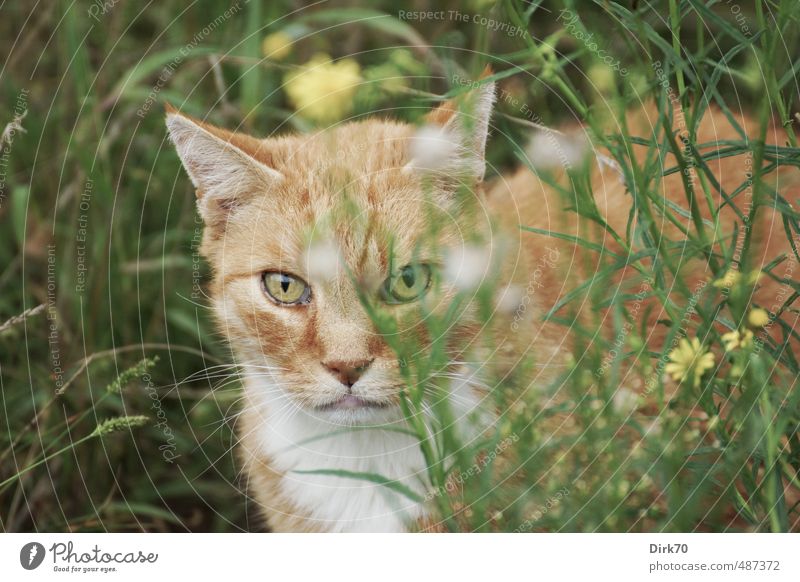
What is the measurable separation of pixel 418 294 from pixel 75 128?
0.92m

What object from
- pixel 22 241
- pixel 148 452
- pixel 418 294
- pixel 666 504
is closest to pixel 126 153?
pixel 22 241

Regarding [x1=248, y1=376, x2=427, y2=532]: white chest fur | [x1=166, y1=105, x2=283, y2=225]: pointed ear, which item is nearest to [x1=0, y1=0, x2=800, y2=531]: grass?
[x1=248, y1=376, x2=427, y2=532]: white chest fur

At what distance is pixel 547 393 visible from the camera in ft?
4.51

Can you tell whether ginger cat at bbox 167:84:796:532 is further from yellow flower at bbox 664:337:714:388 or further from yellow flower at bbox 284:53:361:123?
yellow flower at bbox 664:337:714:388

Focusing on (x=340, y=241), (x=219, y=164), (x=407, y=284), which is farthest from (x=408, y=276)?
(x=219, y=164)

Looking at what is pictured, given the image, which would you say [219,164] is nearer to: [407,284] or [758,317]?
[407,284]

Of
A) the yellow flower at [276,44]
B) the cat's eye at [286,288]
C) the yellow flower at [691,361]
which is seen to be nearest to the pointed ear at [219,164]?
the cat's eye at [286,288]

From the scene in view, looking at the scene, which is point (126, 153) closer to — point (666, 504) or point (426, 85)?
point (426, 85)

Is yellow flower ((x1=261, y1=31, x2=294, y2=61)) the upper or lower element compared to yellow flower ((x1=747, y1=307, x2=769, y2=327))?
upper

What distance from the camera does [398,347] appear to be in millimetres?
1225

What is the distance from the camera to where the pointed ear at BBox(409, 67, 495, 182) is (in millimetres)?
1313

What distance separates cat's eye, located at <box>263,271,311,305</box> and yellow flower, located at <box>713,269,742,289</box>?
63 cm

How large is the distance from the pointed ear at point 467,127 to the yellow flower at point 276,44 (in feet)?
1.59
